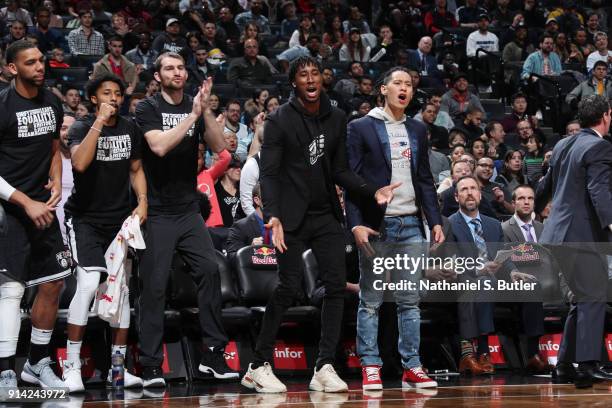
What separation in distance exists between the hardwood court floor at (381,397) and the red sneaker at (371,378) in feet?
0.24

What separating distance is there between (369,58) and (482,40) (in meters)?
2.25

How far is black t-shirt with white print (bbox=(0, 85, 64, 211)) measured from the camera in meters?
6.42

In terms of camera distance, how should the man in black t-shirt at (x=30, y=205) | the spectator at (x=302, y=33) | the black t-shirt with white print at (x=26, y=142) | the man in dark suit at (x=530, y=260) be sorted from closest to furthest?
the man in black t-shirt at (x=30, y=205), the black t-shirt with white print at (x=26, y=142), the man in dark suit at (x=530, y=260), the spectator at (x=302, y=33)

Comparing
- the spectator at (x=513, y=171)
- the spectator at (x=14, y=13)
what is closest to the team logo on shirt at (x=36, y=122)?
the spectator at (x=513, y=171)

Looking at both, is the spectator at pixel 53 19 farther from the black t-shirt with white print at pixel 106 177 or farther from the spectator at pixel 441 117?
the black t-shirt with white print at pixel 106 177

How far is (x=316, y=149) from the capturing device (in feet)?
22.2

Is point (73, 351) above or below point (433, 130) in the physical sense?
below

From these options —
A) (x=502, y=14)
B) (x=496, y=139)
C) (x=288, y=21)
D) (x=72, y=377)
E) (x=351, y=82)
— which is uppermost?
(x=502, y=14)

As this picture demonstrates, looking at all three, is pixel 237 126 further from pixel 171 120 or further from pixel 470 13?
pixel 470 13

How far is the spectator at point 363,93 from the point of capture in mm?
14617

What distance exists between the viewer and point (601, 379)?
23.2 feet

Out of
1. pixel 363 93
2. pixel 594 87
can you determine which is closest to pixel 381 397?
pixel 363 93

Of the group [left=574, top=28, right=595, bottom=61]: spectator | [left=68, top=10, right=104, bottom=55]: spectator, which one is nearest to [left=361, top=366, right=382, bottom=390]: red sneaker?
[left=68, top=10, right=104, bottom=55]: spectator

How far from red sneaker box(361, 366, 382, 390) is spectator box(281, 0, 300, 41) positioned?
1156cm
